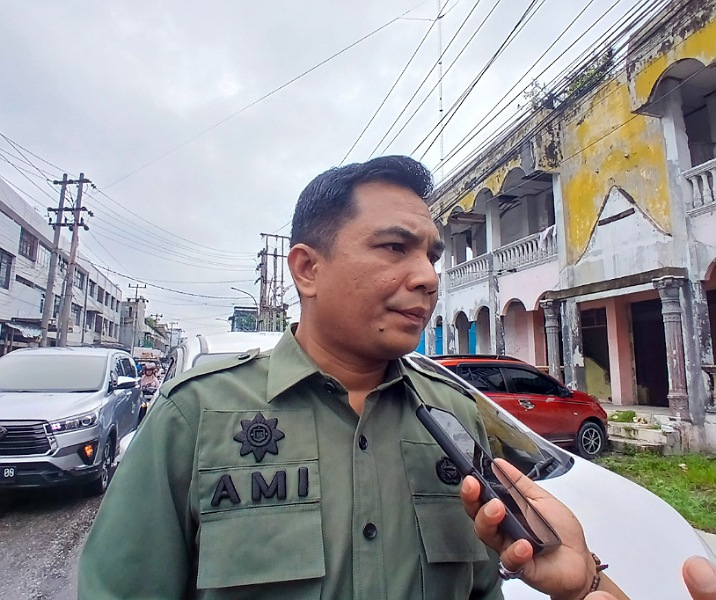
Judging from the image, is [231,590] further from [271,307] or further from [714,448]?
[271,307]

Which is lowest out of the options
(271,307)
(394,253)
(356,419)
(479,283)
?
(356,419)

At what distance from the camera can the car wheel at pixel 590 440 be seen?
688 centimetres

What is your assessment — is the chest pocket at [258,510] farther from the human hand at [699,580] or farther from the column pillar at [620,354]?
the column pillar at [620,354]

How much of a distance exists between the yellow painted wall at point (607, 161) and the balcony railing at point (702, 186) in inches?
12.8

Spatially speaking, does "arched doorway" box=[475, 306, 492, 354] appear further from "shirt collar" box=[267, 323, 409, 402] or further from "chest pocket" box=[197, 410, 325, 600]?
"chest pocket" box=[197, 410, 325, 600]

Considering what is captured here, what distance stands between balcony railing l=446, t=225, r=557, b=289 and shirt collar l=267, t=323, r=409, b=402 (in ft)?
31.7

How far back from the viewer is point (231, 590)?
0.86m

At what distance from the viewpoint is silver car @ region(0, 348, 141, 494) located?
4352 mm

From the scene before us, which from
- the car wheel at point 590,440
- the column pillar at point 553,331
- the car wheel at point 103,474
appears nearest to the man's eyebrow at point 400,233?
the car wheel at point 103,474

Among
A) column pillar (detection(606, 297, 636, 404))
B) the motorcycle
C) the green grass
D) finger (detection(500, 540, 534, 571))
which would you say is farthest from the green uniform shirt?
column pillar (detection(606, 297, 636, 404))

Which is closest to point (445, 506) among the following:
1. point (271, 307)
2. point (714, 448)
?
point (714, 448)

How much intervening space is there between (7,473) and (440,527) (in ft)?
15.7

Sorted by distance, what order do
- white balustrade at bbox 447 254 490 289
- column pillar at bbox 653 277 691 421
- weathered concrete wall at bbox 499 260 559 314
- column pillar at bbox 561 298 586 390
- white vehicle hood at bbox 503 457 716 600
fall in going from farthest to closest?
white balustrade at bbox 447 254 490 289 < weathered concrete wall at bbox 499 260 559 314 < column pillar at bbox 561 298 586 390 < column pillar at bbox 653 277 691 421 < white vehicle hood at bbox 503 457 716 600

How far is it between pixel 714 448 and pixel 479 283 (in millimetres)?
6534
